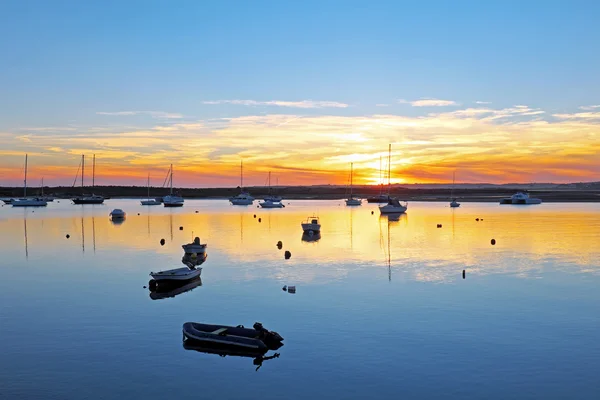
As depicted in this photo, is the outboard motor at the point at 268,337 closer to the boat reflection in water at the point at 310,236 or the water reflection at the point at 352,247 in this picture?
the water reflection at the point at 352,247

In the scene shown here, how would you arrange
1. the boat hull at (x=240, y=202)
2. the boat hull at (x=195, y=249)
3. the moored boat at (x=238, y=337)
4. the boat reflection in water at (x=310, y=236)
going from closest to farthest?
the moored boat at (x=238, y=337)
the boat hull at (x=195, y=249)
the boat reflection in water at (x=310, y=236)
the boat hull at (x=240, y=202)

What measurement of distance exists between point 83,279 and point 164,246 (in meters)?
21.3

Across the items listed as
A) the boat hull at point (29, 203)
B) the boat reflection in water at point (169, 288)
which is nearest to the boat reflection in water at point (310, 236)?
the boat reflection in water at point (169, 288)

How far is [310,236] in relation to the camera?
73.0 m

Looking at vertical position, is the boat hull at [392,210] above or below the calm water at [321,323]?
above

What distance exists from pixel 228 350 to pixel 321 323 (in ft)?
18.4

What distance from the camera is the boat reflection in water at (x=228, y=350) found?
23.3m

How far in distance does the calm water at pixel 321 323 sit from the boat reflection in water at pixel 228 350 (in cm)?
42

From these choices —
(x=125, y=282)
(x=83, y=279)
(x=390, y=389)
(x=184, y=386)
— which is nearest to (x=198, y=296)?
(x=125, y=282)

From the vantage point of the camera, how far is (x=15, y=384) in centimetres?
2005

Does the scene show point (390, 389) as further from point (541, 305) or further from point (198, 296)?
point (198, 296)

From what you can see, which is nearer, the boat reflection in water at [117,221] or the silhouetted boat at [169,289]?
the silhouetted boat at [169,289]

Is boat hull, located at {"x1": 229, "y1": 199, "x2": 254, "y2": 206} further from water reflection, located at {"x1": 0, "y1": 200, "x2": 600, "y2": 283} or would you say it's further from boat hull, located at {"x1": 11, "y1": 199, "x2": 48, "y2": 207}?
water reflection, located at {"x1": 0, "y1": 200, "x2": 600, "y2": 283}

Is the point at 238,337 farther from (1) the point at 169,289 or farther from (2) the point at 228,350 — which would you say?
(1) the point at 169,289
